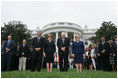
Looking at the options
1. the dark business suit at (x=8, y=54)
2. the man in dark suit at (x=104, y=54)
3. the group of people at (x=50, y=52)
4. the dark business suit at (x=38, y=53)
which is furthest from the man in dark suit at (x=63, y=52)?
the dark business suit at (x=8, y=54)

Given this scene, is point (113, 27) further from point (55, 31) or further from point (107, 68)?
point (107, 68)

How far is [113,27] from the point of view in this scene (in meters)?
33.8

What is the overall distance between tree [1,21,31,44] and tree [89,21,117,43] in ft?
44.6

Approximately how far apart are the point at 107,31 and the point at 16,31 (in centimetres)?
1786

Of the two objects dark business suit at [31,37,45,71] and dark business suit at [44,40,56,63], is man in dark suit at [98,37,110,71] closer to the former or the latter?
dark business suit at [44,40,56,63]

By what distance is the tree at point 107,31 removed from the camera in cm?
3328

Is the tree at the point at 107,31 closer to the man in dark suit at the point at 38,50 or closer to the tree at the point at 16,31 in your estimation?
the tree at the point at 16,31

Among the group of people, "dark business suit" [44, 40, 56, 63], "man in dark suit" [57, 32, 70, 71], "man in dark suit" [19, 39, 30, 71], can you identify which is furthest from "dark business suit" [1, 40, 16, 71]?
"man in dark suit" [57, 32, 70, 71]

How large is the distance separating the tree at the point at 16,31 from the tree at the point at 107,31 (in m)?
13.6

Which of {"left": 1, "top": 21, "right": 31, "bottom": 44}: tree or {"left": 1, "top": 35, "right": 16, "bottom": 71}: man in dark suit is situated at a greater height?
{"left": 1, "top": 21, "right": 31, "bottom": 44}: tree

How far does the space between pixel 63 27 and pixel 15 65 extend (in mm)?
38777

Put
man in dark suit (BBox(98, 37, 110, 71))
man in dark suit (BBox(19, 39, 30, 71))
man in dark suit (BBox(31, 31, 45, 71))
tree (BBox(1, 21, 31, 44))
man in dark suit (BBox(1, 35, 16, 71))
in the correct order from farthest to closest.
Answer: tree (BBox(1, 21, 31, 44)) < man in dark suit (BBox(19, 39, 30, 71)) < man in dark suit (BBox(98, 37, 110, 71)) < man in dark suit (BBox(1, 35, 16, 71)) < man in dark suit (BBox(31, 31, 45, 71))

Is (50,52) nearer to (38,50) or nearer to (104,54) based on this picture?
(38,50)

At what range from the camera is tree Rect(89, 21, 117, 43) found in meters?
33.3
